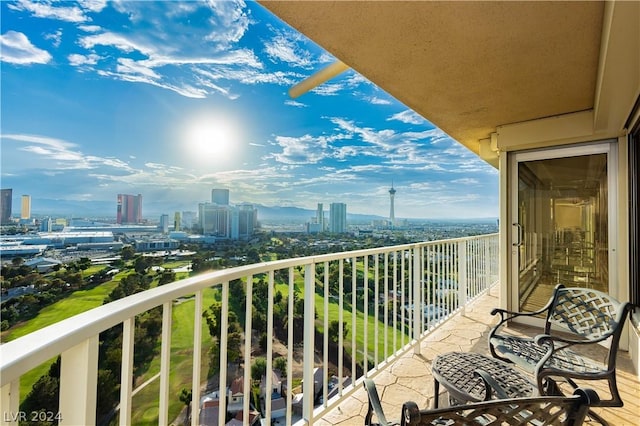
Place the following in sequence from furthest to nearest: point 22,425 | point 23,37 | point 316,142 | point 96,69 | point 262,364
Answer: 1. point 316,142
2. point 96,69
3. point 23,37
4. point 262,364
5. point 22,425

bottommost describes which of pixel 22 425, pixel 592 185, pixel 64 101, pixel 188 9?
pixel 22 425

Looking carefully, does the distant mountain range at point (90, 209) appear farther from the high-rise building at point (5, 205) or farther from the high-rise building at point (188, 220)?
the high-rise building at point (188, 220)

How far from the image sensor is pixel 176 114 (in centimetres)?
1112

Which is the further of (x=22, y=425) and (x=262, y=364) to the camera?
(x=262, y=364)

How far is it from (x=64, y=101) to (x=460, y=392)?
38.5 ft

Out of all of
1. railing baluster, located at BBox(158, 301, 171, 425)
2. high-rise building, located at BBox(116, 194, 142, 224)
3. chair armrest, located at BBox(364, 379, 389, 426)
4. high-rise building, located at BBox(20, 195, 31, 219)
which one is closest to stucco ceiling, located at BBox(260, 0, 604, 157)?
railing baluster, located at BBox(158, 301, 171, 425)

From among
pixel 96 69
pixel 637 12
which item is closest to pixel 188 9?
pixel 96 69

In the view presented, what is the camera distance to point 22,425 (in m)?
0.67

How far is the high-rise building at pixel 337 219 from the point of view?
7214 mm

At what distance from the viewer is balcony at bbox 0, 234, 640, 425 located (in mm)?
739

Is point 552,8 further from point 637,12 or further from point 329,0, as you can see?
point 329,0

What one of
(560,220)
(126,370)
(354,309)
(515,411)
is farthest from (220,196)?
(515,411)

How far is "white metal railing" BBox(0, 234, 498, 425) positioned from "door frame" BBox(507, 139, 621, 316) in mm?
616

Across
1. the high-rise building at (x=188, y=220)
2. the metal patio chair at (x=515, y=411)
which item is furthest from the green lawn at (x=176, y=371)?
the high-rise building at (x=188, y=220)
